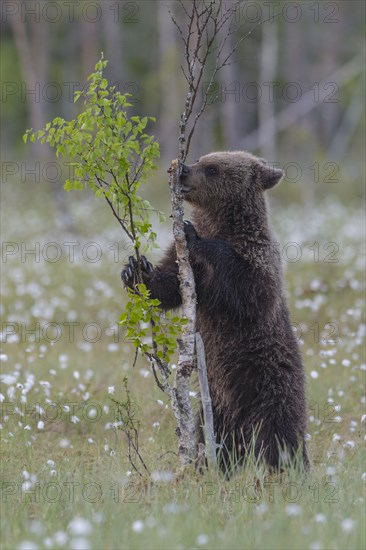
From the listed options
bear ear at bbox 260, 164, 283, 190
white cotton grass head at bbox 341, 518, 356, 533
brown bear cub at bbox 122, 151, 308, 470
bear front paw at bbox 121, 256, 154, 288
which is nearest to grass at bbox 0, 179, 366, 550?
white cotton grass head at bbox 341, 518, 356, 533

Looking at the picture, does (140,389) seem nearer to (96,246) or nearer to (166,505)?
(166,505)

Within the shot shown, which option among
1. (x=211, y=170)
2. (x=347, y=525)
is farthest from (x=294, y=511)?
(x=211, y=170)

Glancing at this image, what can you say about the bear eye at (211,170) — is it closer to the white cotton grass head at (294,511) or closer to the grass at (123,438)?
the grass at (123,438)

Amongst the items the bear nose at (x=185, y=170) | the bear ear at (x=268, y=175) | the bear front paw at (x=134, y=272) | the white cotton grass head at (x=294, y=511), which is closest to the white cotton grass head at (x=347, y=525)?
the white cotton grass head at (x=294, y=511)

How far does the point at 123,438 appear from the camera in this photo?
7.14 meters

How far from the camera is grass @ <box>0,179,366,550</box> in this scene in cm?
415

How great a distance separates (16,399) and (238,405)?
2.29 meters

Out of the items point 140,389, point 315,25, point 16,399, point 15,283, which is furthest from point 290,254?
point 315,25

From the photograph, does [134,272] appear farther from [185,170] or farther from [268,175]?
[268,175]

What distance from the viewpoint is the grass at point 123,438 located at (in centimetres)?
415

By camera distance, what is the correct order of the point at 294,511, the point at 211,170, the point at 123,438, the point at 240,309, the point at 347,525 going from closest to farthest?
the point at 347,525 < the point at 294,511 < the point at 240,309 < the point at 211,170 < the point at 123,438

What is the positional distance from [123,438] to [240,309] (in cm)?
197

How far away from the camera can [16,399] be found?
24.4 ft

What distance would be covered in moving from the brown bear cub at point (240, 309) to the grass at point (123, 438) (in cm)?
42
